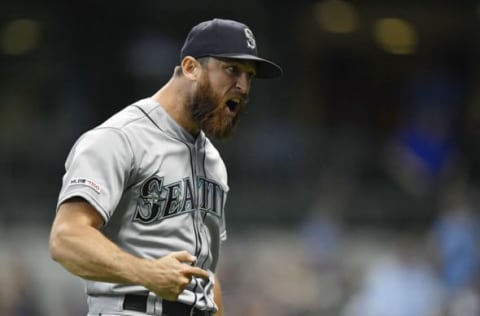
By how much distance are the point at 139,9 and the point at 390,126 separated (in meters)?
3.47

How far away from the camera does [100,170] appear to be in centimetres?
448

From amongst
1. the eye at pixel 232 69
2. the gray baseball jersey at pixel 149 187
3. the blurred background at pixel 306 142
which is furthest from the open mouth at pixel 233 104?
the blurred background at pixel 306 142

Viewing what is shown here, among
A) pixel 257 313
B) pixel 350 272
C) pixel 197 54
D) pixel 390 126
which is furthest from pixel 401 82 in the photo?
pixel 197 54

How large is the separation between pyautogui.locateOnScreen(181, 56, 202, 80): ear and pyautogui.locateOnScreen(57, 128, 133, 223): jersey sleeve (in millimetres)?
450

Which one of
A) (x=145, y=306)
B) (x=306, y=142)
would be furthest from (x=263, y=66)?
(x=306, y=142)

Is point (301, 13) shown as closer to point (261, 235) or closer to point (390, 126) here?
point (390, 126)

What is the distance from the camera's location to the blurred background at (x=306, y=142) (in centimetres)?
1076

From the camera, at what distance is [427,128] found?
12.7 m

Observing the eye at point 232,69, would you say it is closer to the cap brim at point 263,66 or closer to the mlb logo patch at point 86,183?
the cap brim at point 263,66

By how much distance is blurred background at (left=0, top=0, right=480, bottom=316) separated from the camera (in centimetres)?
1076

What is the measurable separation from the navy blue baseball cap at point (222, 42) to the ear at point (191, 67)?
2 cm

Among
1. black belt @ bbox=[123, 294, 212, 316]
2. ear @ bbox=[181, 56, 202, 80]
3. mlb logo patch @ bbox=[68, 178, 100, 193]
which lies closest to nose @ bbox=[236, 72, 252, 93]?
ear @ bbox=[181, 56, 202, 80]

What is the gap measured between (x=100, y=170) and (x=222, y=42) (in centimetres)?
79

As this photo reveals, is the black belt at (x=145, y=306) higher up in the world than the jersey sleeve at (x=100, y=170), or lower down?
lower down
